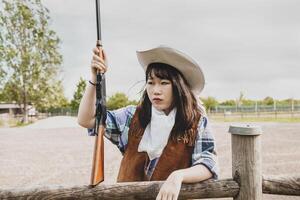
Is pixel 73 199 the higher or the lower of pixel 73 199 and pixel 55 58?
the lower

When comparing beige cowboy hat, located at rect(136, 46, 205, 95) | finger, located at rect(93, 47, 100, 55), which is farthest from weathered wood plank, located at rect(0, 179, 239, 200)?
finger, located at rect(93, 47, 100, 55)

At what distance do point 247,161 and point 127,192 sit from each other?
1.88ft

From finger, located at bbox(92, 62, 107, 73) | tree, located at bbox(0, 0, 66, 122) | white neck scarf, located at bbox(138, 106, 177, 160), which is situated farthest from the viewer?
tree, located at bbox(0, 0, 66, 122)

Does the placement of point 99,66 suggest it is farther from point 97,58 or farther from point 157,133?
point 157,133

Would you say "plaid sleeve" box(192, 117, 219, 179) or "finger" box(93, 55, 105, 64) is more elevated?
"finger" box(93, 55, 105, 64)

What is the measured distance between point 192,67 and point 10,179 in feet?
20.2

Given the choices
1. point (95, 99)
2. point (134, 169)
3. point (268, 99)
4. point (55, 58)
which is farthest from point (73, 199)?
point (268, 99)

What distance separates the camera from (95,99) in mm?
1753

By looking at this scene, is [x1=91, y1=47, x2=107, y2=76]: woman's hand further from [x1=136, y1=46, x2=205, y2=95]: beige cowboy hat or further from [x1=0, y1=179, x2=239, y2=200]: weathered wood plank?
[x1=0, y1=179, x2=239, y2=200]: weathered wood plank

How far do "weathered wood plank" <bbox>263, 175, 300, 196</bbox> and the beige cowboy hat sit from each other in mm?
557

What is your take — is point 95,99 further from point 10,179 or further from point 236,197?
point 10,179

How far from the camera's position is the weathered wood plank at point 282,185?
6.18 ft

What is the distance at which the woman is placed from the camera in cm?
176

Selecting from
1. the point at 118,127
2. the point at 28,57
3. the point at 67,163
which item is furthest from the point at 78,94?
the point at 118,127
